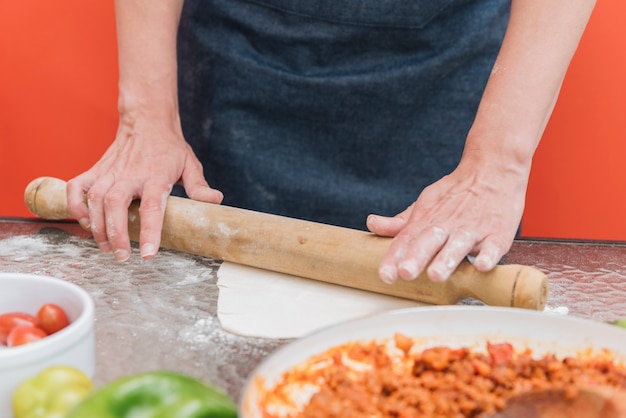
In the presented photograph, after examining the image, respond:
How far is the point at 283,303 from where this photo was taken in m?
1.14

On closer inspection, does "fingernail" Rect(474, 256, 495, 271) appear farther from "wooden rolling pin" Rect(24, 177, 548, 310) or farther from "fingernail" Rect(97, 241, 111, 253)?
"fingernail" Rect(97, 241, 111, 253)

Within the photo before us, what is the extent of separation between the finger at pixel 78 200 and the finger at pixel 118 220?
0.20ft

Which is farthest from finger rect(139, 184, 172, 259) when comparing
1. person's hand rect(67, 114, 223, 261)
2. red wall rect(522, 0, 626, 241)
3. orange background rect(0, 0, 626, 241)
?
red wall rect(522, 0, 626, 241)

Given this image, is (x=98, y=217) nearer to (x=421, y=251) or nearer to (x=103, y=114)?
(x=421, y=251)

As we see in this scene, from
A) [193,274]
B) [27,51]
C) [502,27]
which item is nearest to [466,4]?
[502,27]

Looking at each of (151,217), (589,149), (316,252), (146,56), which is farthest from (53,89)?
(589,149)

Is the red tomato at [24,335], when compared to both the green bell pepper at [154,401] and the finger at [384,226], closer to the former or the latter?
the green bell pepper at [154,401]

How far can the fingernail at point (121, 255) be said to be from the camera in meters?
1.29

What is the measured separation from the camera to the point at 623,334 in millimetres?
851

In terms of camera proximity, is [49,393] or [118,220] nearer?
[49,393]

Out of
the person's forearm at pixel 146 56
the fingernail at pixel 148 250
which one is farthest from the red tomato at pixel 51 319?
the person's forearm at pixel 146 56

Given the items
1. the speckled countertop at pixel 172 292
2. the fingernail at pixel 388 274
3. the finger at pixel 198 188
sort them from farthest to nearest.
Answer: the finger at pixel 198 188, the fingernail at pixel 388 274, the speckled countertop at pixel 172 292

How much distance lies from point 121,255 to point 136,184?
0.51 feet

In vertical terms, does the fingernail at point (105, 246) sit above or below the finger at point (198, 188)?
below
